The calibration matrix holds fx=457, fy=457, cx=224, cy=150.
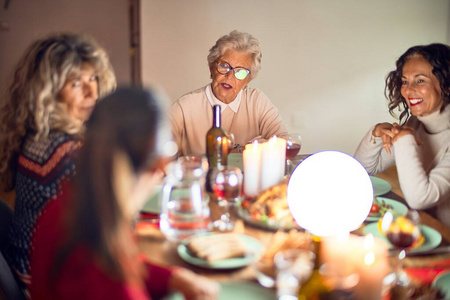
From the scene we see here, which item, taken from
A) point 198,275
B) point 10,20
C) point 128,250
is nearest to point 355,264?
point 198,275

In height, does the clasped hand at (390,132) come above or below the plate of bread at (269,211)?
above

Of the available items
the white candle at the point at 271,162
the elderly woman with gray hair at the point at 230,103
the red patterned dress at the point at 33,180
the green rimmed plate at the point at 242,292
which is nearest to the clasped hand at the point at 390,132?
the white candle at the point at 271,162

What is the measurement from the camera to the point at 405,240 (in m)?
1.13

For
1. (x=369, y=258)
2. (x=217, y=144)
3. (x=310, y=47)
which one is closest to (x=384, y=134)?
(x=217, y=144)

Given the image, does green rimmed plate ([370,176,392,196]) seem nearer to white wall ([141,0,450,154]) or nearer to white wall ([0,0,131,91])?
white wall ([141,0,450,154])

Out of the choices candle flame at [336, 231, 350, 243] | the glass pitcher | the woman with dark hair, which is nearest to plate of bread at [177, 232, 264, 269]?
the glass pitcher

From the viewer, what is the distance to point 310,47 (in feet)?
13.1

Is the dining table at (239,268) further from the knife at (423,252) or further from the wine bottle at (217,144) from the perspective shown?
the wine bottle at (217,144)

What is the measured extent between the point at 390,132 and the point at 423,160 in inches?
8.9

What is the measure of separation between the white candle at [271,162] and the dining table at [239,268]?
8.8 inches

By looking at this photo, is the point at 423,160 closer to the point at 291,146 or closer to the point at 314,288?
the point at 291,146

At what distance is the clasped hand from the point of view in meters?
1.79

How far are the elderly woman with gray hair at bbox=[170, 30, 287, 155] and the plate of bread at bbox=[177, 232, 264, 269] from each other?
3.93ft

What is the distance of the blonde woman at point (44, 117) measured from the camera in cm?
125
